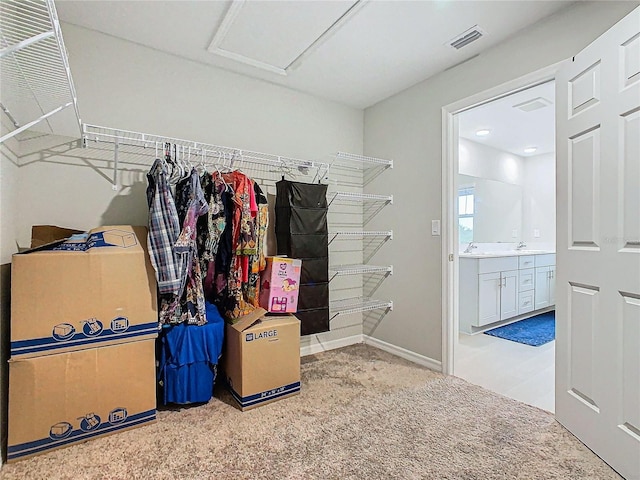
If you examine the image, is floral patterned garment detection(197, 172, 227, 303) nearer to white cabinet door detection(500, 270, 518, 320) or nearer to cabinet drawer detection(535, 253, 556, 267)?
white cabinet door detection(500, 270, 518, 320)

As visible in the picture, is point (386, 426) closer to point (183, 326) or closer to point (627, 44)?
point (183, 326)

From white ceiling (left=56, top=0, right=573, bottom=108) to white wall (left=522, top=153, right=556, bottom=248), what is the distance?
12.0ft

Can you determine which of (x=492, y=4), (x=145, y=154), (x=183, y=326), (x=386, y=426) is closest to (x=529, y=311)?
(x=386, y=426)

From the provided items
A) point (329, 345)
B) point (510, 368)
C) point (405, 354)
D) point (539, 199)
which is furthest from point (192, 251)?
point (539, 199)

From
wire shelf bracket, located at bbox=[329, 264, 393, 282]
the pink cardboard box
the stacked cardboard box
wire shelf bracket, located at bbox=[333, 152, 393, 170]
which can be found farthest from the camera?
wire shelf bracket, located at bbox=[333, 152, 393, 170]

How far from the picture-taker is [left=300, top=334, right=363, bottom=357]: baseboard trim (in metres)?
2.98

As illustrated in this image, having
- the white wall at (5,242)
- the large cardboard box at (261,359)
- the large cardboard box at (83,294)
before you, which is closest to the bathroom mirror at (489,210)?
the large cardboard box at (261,359)

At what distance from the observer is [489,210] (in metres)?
4.76

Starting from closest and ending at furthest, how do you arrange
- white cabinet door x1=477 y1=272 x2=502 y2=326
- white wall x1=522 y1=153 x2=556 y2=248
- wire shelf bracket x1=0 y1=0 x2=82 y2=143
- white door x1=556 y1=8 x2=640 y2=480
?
wire shelf bracket x1=0 y1=0 x2=82 y2=143 → white door x1=556 y1=8 x2=640 y2=480 → white cabinet door x1=477 y1=272 x2=502 y2=326 → white wall x1=522 y1=153 x2=556 y2=248

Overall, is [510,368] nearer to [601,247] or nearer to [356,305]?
[356,305]

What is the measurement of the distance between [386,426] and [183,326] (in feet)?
4.29

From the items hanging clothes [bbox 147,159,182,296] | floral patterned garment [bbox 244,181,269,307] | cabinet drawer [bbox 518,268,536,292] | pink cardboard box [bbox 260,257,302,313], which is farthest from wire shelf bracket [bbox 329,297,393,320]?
cabinet drawer [bbox 518,268,536,292]

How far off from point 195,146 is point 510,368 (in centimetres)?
309

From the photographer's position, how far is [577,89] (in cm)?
176
